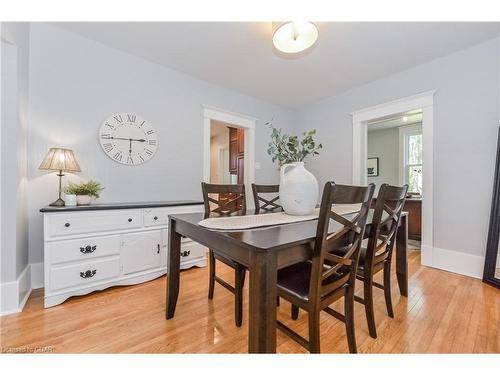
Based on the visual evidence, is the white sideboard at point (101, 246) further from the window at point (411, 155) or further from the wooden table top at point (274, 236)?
the window at point (411, 155)

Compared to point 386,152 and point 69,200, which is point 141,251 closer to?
point 69,200

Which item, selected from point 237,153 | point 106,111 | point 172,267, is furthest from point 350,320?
point 237,153

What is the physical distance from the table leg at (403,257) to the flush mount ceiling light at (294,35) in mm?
1718

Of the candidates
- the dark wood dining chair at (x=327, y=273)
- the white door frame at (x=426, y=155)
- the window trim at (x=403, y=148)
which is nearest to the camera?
the dark wood dining chair at (x=327, y=273)

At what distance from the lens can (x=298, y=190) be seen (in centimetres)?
155

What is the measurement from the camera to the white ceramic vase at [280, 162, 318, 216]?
60.9 inches

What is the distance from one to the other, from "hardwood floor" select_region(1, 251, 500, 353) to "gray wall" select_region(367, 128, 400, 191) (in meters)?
3.92

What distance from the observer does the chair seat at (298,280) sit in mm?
1109

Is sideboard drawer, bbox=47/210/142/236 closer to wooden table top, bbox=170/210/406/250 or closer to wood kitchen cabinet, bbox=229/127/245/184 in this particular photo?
wooden table top, bbox=170/210/406/250

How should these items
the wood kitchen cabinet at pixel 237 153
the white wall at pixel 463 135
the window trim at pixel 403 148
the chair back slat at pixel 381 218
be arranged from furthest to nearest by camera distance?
the window trim at pixel 403 148 < the wood kitchen cabinet at pixel 237 153 < the white wall at pixel 463 135 < the chair back slat at pixel 381 218

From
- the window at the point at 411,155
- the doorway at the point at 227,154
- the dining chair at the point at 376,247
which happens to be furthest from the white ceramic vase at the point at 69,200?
the window at the point at 411,155

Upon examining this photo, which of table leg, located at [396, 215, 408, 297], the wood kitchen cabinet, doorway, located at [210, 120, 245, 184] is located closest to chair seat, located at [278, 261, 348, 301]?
table leg, located at [396, 215, 408, 297]
